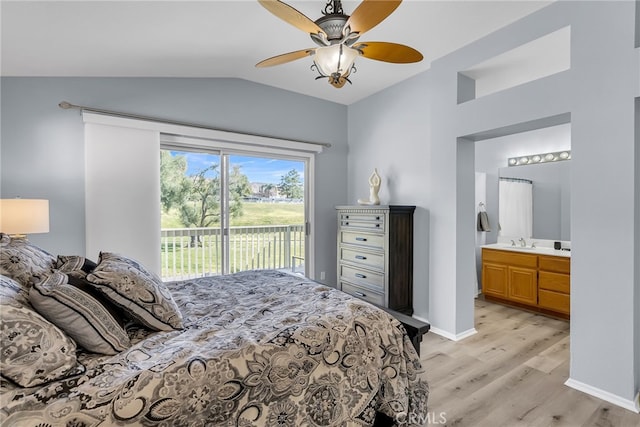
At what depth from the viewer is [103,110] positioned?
2.86 metres

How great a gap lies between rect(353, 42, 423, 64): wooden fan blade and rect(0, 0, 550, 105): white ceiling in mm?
482

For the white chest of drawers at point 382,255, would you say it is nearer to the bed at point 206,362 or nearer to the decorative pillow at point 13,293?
the bed at point 206,362

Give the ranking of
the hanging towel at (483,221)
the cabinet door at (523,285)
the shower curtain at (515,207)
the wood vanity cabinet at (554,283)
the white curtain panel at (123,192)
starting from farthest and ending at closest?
1. the hanging towel at (483,221)
2. the shower curtain at (515,207)
3. the cabinet door at (523,285)
4. the wood vanity cabinet at (554,283)
5. the white curtain panel at (123,192)

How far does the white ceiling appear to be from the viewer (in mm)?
1974

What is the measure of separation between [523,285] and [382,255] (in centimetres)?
193

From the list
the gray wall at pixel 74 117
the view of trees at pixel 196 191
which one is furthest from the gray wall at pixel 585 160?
the view of trees at pixel 196 191

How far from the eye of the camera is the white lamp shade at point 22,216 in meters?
2.08

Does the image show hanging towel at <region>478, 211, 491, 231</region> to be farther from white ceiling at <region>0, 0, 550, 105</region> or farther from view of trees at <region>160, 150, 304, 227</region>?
view of trees at <region>160, 150, 304, 227</region>

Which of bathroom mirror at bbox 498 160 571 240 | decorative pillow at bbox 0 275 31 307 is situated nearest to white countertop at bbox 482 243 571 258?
bathroom mirror at bbox 498 160 571 240

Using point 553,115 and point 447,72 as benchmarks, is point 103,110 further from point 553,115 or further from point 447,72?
point 553,115

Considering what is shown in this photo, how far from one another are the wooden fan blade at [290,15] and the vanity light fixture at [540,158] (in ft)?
12.3

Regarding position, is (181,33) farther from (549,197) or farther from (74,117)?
(549,197)

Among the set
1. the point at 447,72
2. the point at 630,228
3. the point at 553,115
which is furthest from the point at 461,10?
the point at 630,228

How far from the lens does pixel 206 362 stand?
1.10 meters
